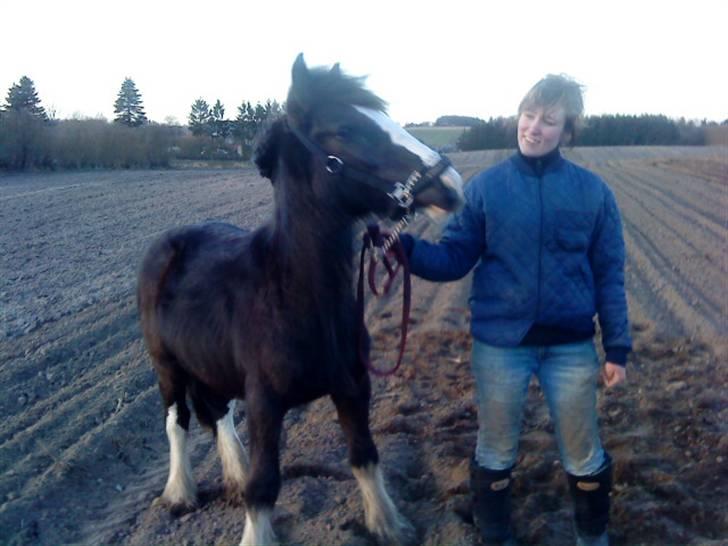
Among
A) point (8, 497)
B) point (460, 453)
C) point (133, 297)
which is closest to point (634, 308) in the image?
point (460, 453)

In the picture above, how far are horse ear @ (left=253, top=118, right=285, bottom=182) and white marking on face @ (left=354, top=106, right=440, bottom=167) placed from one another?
16.6 inches

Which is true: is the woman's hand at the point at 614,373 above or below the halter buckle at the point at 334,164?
below

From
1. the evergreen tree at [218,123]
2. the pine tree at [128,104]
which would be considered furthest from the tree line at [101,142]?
the pine tree at [128,104]

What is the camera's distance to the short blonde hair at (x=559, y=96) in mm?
3402

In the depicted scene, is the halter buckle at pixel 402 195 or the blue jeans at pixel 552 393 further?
the blue jeans at pixel 552 393

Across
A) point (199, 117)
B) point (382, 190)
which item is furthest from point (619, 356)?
point (199, 117)

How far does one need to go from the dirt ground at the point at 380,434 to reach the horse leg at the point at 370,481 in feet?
0.37

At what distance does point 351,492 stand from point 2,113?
141ft

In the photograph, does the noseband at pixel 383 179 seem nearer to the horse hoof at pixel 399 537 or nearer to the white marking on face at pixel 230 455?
the horse hoof at pixel 399 537

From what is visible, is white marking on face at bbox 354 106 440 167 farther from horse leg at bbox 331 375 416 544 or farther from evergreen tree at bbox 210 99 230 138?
evergreen tree at bbox 210 99 230 138

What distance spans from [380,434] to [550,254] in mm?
2439

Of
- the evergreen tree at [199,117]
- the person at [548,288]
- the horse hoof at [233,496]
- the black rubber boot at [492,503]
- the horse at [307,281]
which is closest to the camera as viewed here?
the horse at [307,281]

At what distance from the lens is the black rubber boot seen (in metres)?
3.76

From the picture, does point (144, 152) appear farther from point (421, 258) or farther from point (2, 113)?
point (421, 258)
